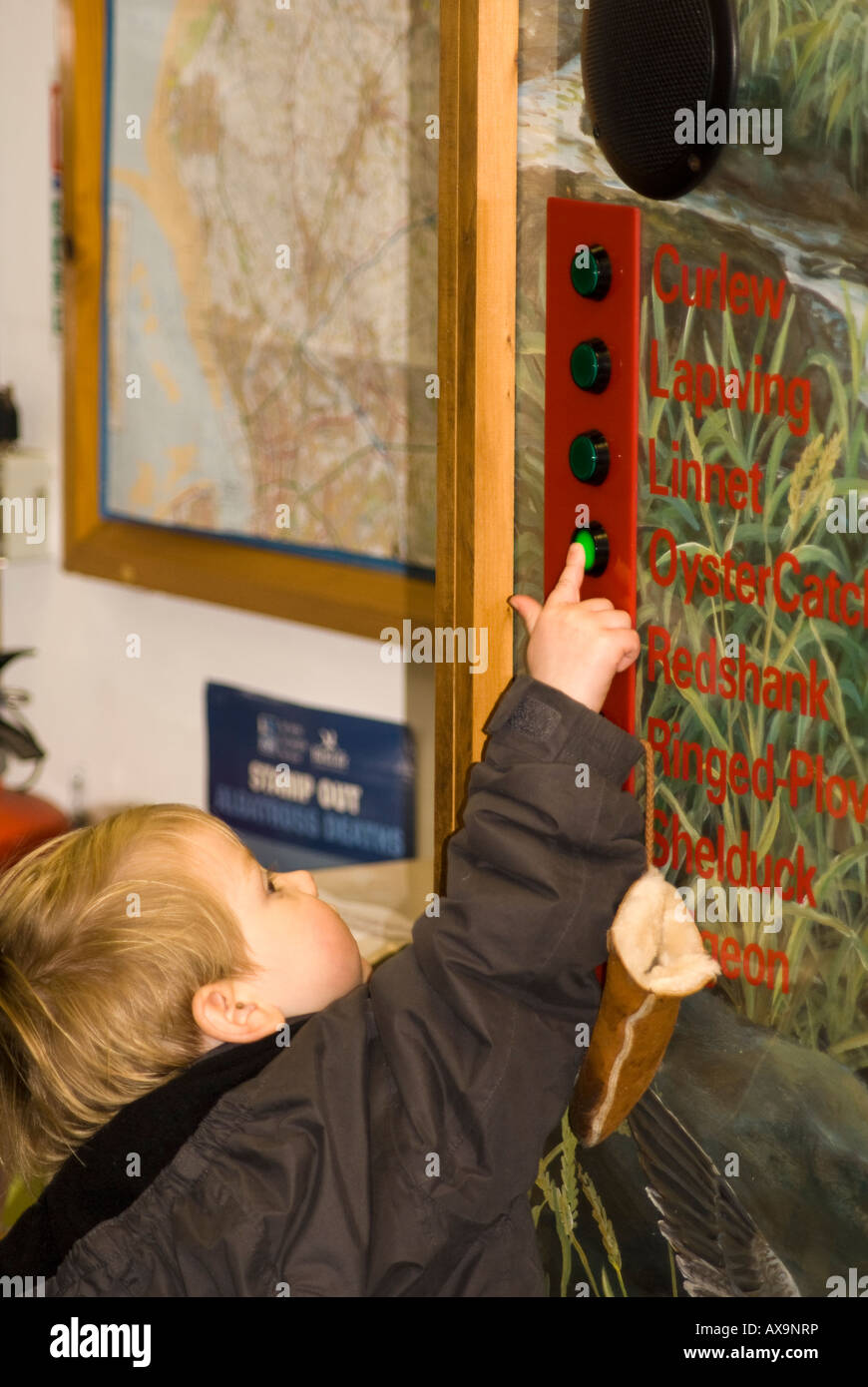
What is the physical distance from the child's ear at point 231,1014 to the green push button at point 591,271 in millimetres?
506

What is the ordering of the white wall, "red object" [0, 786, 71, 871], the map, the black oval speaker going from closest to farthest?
the black oval speaker → the map → "red object" [0, 786, 71, 871] → the white wall

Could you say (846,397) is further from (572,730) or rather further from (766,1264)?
(766,1264)

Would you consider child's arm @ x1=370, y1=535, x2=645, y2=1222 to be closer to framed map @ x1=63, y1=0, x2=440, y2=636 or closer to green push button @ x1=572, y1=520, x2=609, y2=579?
green push button @ x1=572, y1=520, x2=609, y2=579

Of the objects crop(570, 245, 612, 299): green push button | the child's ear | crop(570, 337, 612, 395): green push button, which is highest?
crop(570, 245, 612, 299): green push button

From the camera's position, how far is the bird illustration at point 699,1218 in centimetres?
95

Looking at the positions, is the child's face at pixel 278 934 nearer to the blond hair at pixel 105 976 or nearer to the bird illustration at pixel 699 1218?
the blond hair at pixel 105 976

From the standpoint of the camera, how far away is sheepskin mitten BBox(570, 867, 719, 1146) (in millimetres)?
931

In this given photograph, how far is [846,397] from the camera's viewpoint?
81 cm

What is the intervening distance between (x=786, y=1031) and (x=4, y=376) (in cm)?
210

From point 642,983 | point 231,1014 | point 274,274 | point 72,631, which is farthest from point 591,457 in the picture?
point 72,631

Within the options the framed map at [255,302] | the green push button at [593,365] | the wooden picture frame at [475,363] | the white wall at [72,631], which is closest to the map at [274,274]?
the framed map at [255,302]

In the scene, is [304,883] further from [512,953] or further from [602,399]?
[602,399]

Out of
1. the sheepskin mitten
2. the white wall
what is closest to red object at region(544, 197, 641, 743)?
the sheepskin mitten

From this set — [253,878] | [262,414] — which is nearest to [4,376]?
[262,414]
